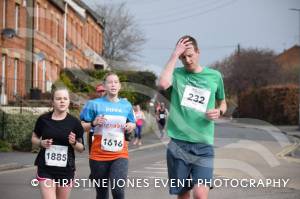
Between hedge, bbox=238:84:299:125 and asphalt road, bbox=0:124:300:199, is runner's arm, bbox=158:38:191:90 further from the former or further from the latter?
hedge, bbox=238:84:299:125

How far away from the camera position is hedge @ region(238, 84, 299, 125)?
50.5 m

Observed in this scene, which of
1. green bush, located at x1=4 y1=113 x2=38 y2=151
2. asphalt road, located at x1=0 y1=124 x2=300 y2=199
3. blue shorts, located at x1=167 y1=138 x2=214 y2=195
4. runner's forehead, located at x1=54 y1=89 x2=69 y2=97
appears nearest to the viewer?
blue shorts, located at x1=167 y1=138 x2=214 y2=195

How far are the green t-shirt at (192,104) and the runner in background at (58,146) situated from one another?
120 centimetres

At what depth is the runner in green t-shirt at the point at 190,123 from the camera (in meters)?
6.18

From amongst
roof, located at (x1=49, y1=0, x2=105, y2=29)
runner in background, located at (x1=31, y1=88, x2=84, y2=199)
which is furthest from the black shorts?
roof, located at (x1=49, y1=0, x2=105, y2=29)

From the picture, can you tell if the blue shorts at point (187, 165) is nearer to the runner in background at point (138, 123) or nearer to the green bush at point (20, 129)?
the green bush at point (20, 129)

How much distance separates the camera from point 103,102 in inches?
298

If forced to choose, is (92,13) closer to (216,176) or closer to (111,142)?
(216,176)

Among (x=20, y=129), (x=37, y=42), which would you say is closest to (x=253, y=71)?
(x=37, y=42)

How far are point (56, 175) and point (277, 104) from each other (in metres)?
47.1

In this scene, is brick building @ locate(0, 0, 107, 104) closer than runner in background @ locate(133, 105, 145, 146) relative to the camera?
No

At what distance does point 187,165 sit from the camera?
20.5 ft

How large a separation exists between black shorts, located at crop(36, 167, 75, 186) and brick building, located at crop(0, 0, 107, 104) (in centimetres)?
1760

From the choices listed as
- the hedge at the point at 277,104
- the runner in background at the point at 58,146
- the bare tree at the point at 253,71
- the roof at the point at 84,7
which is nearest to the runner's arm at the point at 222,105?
the runner in background at the point at 58,146
